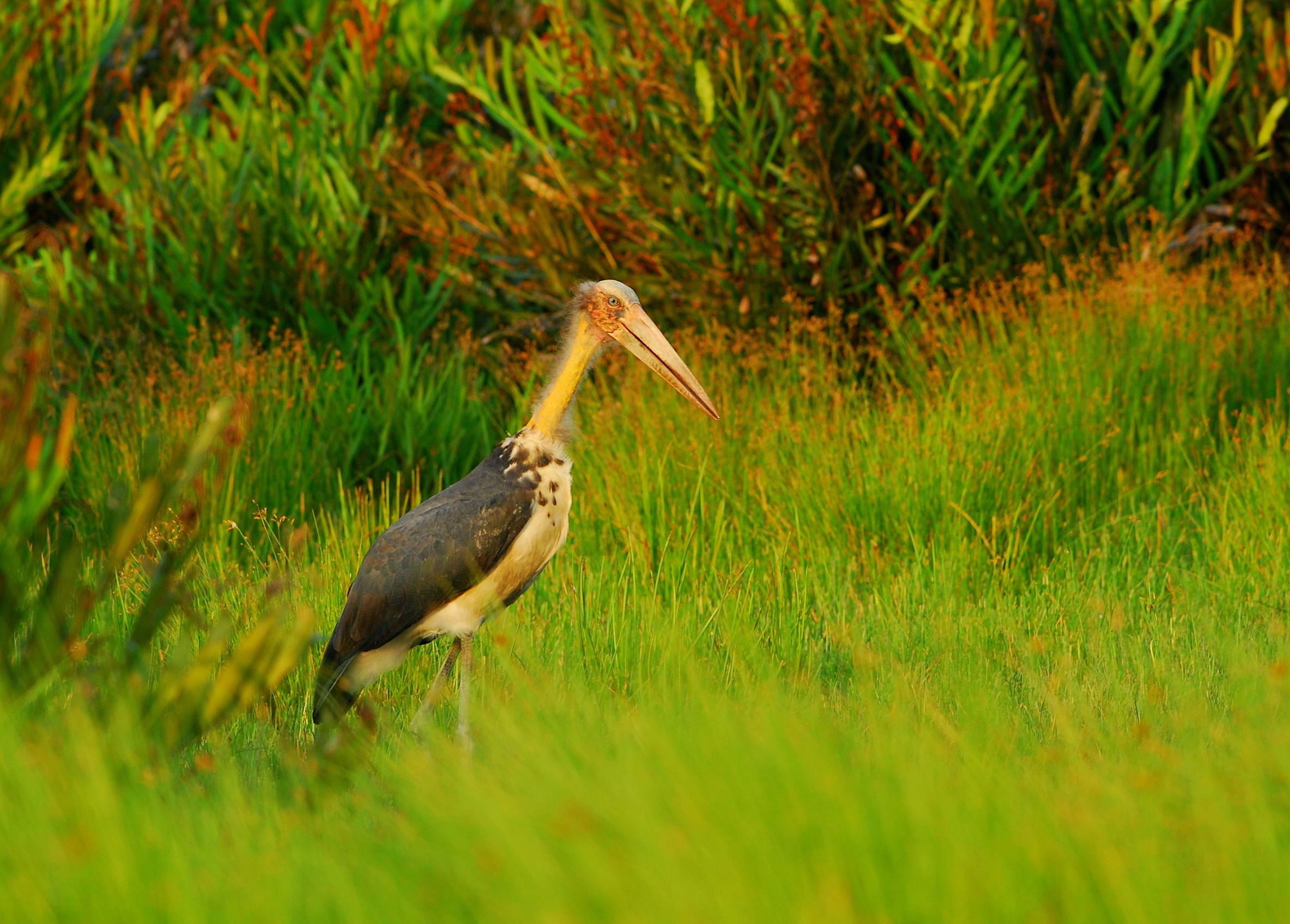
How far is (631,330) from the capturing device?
16.7 feet

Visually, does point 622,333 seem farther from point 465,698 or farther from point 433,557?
point 465,698

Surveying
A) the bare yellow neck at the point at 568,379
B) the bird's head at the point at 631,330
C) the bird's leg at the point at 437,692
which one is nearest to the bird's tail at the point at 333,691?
the bird's leg at the point at 437,692

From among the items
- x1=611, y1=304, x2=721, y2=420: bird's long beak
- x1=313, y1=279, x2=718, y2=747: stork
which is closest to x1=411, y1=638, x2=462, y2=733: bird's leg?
x1=313, y1=279, x2=718, y2=747: stork

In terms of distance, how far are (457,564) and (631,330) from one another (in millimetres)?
1060

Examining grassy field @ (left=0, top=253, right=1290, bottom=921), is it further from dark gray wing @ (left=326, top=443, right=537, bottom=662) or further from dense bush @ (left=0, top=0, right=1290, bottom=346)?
dense bush @ (left=0, top=0, right=1290, bottom=346)

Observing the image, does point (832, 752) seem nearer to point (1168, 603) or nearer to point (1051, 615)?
point (1051, 615)

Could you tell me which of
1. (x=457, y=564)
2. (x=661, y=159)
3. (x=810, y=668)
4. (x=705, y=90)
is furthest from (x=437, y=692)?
(x=661, y=159)

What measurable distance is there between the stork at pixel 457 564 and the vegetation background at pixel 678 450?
0.58ft

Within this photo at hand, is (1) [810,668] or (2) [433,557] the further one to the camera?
(1) [810,668]

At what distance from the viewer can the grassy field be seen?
8.13ft

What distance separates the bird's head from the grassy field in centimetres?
84

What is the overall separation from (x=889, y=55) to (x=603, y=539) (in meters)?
3.94

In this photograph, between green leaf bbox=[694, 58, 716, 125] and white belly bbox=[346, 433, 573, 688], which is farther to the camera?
green leaf bbox=[694, 58, 716, 125]

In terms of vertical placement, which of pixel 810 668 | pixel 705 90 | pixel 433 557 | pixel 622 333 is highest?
pixel 705 90
